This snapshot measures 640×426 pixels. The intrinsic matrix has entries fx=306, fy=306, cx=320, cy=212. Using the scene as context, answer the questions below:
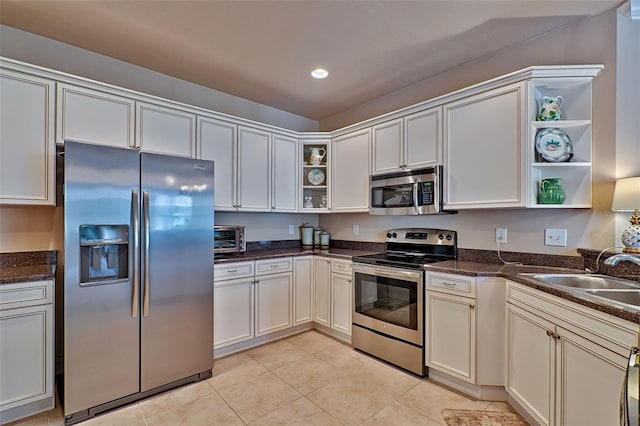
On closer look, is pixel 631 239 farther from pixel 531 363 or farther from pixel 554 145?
pixel 531 363

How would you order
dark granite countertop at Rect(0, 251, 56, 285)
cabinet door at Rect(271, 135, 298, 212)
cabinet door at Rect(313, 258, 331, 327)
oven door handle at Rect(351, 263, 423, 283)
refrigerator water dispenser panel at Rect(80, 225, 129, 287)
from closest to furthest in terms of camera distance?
1. dark granite countertop at Rect(0, 251, 56, 285)
2. refrigerator water dispenser panel at Rect(80, 225, 129, 287)
3. oven door handle at Rect(351, 263, 423, 283)
4. cabinet door at Rect(313, 258, 331, 327)
5. cabinet door at Rect(271, 135, 298, 212)

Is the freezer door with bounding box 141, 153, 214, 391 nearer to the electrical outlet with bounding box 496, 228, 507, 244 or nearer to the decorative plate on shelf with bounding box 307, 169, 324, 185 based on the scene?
the decorative plate on shelf with bounding box 307, 169, 324, 185

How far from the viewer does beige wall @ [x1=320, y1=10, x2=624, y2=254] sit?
6.78ft

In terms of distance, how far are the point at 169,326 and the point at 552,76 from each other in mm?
3274

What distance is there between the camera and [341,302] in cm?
319

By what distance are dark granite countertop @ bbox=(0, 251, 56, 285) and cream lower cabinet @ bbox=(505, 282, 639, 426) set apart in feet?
10.0

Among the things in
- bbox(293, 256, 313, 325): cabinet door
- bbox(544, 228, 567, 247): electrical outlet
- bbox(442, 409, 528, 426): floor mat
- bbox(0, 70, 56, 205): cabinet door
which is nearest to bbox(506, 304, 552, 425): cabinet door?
bbox(442, 409, 528, 426): floor mat

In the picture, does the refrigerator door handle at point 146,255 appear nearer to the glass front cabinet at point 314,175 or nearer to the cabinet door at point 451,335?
the glass front cabinet at point 314,175

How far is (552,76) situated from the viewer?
2.11 metres

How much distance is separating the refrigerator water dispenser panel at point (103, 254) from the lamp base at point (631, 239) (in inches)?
126

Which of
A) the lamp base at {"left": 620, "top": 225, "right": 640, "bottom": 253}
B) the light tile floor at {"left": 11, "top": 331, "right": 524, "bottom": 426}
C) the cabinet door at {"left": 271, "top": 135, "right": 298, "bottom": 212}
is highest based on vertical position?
the cabinet door at {"left": 271, "top": 135, "right": 298, "bottom": 212}

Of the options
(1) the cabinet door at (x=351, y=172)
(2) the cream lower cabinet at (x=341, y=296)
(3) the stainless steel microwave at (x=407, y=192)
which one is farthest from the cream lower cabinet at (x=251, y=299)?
(3) the stainless steel microwave at (x=407, y=192)

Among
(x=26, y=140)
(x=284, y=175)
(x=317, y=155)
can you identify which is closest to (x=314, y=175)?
(x=317, y=155)

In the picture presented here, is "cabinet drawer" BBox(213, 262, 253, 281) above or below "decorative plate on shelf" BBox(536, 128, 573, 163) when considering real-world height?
below
